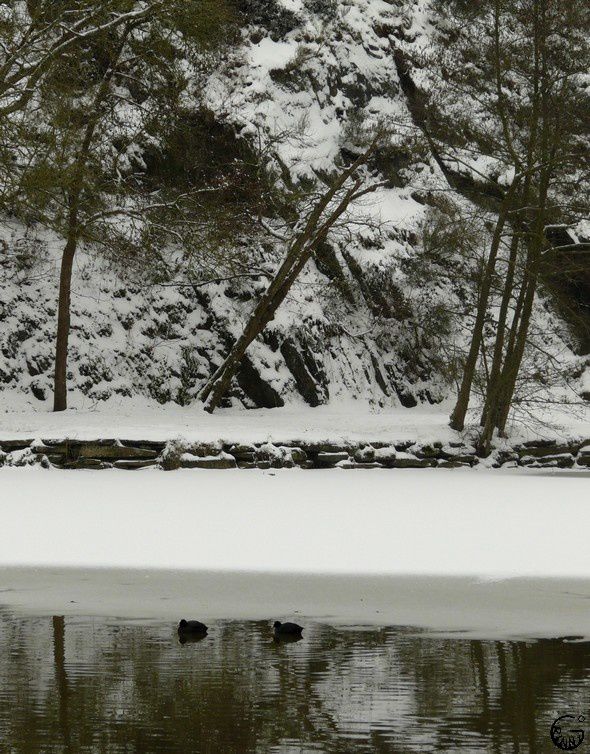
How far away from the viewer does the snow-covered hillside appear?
2084cm

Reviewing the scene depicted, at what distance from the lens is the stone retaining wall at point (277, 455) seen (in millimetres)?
16484

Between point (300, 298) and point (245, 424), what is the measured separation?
4853 mm

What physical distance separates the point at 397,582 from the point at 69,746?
4444mm

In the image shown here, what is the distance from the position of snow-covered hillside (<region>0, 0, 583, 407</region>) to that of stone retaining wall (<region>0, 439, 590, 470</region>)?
200 centimetres

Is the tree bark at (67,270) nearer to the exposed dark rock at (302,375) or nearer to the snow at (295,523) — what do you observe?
the snow at (295,523)

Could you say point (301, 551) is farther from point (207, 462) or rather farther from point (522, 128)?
point (522, 128)

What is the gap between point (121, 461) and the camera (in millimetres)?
16672

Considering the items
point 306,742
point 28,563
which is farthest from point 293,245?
point 306,742

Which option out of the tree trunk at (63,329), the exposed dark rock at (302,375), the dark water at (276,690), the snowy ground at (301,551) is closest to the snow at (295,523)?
the snowy ground at (301,551)

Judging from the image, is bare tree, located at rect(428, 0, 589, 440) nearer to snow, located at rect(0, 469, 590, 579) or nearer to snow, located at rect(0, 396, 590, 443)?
snow, located at rect(0, 396, 590, 443)

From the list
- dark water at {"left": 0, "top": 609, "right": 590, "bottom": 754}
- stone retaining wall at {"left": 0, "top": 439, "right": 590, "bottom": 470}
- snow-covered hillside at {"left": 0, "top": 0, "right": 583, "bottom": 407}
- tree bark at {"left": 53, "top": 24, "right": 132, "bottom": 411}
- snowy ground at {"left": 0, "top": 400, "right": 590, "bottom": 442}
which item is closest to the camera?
dark water at {"left": 0, "top": 609, "right": 590, "bottom": 754}

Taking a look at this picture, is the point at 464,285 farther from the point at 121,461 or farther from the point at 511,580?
the point at 511,580

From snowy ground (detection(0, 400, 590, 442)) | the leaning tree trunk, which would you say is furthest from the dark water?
the leaning tree trunk

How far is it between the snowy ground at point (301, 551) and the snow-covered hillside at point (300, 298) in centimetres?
574
